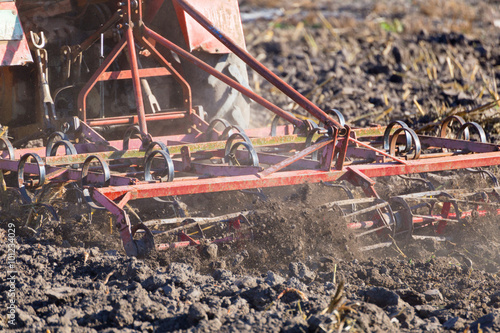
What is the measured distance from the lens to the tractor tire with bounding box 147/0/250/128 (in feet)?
17.4

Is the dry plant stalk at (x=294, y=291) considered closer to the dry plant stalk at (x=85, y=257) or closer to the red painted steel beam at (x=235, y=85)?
the dry plant stalk at (x=85, y=257)

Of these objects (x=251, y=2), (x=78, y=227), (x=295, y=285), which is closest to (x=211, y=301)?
(x=295, y=285)

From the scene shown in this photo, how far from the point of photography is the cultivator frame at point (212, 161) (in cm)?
351

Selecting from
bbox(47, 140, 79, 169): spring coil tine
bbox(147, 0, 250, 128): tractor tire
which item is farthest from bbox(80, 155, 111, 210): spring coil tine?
bbox(147, 0, 250, 128): tractor tire

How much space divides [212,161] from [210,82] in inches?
28.1

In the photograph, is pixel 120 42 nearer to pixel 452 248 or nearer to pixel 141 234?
pixel 141 234

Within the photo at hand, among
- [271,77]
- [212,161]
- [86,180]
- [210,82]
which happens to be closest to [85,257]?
[86,180]

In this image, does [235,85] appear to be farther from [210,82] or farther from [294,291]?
[294,291]

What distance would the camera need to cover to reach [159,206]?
163 inches

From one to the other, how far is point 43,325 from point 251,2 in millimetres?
14547

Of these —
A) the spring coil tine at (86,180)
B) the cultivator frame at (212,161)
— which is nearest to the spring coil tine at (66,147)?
the cultivator frame at (212,161)

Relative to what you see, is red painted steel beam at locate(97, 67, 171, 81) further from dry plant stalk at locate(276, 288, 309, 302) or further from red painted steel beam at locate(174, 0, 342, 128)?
dry plant stalk at locate(276, 288, 309, 302)

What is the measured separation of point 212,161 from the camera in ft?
16.4

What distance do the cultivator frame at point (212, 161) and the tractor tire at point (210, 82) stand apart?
27cm
